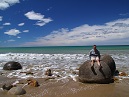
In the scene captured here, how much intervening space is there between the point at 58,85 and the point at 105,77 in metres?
2.22

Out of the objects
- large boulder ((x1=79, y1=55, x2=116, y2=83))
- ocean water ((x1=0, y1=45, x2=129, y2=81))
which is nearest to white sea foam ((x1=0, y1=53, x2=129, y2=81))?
ocean water ((x1=0, y1=45, x2=129, y2=81))

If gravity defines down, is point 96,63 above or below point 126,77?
above

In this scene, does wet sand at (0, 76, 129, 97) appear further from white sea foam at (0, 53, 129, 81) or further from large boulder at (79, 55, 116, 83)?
white sea foam at (0, 53, 129, 81)

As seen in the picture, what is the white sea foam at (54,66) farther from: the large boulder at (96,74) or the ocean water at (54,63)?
the large boulder at (96,74)

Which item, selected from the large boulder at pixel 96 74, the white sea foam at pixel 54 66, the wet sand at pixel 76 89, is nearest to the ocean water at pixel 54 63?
the white sea foam at pixel 54 66

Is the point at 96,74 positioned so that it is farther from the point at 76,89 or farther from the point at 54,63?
the point at 54,63

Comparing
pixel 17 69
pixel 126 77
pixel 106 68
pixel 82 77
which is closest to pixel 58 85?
pixel 82 77

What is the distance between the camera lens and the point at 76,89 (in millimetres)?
7938

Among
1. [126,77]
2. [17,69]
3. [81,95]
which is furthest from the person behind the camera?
[17,69]

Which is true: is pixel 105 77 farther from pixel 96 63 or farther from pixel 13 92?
pixel 13 92

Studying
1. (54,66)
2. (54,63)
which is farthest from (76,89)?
(54,63)

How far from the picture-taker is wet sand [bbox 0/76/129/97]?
7186 mm

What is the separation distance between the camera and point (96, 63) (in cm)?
903

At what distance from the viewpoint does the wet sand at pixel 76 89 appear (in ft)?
23.6
